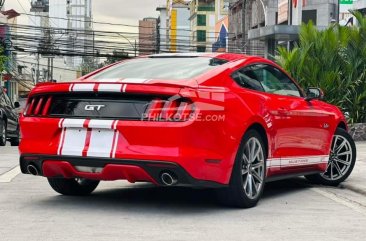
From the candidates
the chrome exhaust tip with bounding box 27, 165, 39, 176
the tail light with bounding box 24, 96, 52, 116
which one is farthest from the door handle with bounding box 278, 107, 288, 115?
the chrome exhaust tip with bounding box 27, 165, 39, 176

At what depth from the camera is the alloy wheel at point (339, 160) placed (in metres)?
8.28

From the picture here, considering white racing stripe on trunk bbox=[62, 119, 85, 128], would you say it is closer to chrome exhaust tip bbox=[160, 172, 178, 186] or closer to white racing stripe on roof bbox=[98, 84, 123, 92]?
white racing stripe on roof bbox=[98, 84, 123, 92]

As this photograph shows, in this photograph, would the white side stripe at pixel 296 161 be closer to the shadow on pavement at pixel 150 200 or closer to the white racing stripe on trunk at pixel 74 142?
the shadow on pavement at pixel 150 200

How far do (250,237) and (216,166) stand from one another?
0.87 m

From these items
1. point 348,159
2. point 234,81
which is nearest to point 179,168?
point 234,81

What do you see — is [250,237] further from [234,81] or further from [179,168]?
[234,81]

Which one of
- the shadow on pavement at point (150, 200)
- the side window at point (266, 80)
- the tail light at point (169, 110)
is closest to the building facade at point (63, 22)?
the shadow on pavement at point (150, 200)

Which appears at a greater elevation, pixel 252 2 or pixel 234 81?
pixel 252 2

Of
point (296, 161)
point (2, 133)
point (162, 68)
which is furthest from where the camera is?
point (2, 133)

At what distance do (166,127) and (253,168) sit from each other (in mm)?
1253

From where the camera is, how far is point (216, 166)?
18.9 ft

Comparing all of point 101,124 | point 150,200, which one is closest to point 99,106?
point 101,124

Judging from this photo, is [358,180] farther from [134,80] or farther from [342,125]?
[134,80]

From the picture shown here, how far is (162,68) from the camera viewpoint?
652 cm
